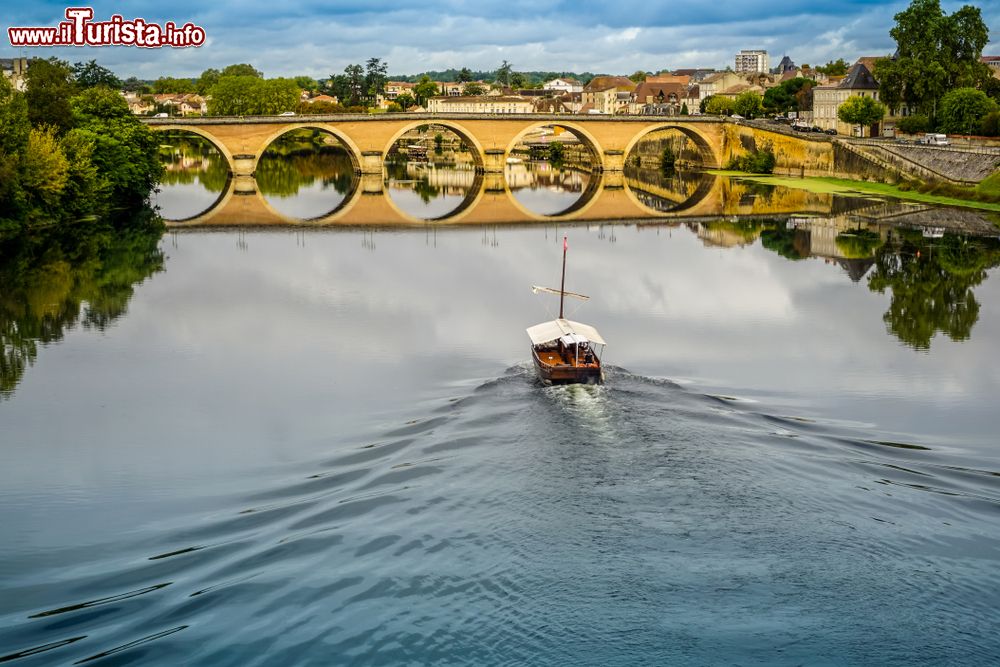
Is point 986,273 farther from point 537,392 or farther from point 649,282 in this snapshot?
point 537,392

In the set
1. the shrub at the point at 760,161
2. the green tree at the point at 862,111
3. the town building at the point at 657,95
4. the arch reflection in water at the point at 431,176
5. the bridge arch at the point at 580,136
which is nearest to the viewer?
the arch reflection in water at the point at 431,176

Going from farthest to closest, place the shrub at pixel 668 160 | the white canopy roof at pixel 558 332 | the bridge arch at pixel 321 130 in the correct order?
the shrub at pixel 668 160 < the bridge arch at pixel 321 130 < the white canopy roof at pixel 558 332

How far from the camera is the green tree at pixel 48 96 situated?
46344 mm

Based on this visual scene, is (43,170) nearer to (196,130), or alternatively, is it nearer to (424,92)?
(196,130)

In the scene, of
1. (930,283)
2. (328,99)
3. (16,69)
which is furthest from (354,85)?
(930,283)

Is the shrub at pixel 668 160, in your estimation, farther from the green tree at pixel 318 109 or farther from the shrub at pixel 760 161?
the green tree at pixel 318 109

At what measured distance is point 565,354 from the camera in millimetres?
21953

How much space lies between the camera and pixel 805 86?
9612cm

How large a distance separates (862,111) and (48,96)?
4607cm

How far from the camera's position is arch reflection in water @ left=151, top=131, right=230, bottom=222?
54219mm


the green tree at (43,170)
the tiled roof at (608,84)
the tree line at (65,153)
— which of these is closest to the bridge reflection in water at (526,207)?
the tree line at (65,153)

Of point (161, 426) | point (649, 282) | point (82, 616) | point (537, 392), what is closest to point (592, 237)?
point (649, 282)

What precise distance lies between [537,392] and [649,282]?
13286mm

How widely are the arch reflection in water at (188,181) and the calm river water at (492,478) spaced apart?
22.4 m
